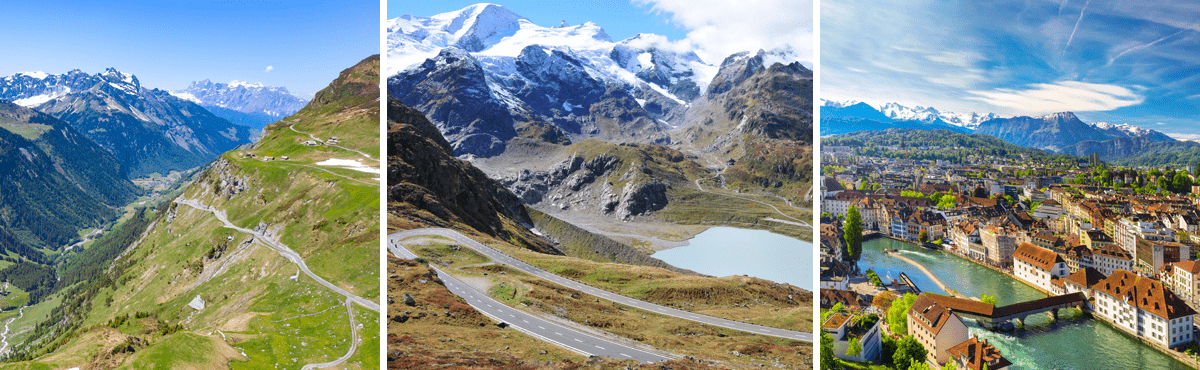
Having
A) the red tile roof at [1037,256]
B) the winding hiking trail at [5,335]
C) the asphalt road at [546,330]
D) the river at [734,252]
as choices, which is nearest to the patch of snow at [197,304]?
the river at [734,252]

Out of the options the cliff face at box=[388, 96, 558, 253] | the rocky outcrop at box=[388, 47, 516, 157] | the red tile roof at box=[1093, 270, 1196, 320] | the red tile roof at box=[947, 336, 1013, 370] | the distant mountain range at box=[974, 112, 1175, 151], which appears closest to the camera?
the red tile roof at box=[947, 336, 1013, 370]

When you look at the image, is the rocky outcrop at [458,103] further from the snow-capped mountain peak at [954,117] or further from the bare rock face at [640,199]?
the snow-capped mountain peak at [954,117]

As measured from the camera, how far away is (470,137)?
102 m

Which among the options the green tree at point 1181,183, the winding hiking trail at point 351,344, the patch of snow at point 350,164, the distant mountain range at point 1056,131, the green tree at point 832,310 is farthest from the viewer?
the patch of snow at point 350,164

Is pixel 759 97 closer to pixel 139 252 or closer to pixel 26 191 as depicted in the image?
pixel 139 252

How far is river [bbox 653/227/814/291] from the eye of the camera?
117 feet

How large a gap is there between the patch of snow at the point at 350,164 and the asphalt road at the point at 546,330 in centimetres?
3579

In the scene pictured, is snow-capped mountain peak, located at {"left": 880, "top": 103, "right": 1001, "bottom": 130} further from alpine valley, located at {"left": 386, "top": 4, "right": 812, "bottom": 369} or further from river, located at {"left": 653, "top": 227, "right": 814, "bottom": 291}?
river, located at {"left": 653, "top": 227, "right": 814, "bottom": 291}

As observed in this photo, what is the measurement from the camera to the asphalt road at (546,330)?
276 inches

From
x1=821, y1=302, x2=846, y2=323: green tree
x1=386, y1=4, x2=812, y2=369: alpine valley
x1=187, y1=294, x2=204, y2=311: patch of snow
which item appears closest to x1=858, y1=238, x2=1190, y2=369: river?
x1=821, y1=302, x2=846, y2=323: green tree

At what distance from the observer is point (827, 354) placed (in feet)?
35.2

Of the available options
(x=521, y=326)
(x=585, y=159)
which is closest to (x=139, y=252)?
(x=585, y=159)

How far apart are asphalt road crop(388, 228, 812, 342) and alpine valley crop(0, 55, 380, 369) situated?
140 inches

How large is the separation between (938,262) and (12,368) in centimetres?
4429
